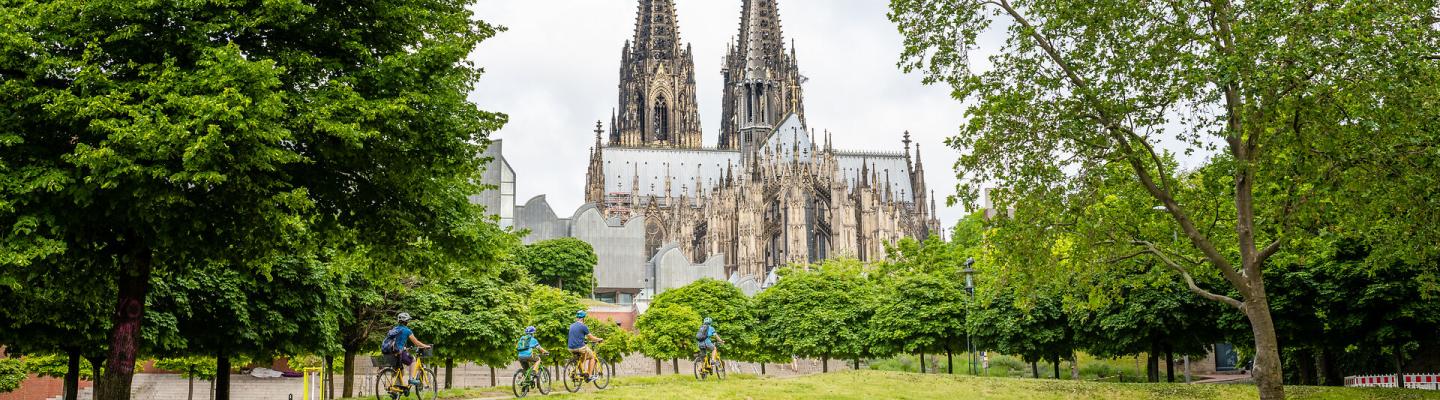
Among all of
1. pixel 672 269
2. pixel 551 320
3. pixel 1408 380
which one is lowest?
pixel 1408 380

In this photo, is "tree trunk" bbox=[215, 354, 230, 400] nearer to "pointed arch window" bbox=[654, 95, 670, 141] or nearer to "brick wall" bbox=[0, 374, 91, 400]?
"brick wall" bbox=[0, 374, 91, 400]

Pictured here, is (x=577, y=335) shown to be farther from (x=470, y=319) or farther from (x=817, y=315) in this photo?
(x=817, y=315)

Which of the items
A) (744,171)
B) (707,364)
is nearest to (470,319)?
(707,364)

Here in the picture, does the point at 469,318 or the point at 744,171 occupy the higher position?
the point at 744,171

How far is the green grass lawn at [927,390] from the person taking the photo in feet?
72.2

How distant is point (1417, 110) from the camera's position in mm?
17438

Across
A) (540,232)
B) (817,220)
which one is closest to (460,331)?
(540,232)

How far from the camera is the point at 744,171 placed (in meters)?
102

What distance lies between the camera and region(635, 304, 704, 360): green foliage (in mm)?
48438

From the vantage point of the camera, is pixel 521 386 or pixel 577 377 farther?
pixel 577 377

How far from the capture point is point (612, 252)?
289 feet

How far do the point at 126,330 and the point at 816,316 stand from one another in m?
33.3

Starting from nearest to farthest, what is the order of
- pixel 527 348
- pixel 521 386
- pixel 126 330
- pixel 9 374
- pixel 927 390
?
pixel 126 330
pixel 521 386
pixel 527 348
pixel 927 390
pixel 9 374

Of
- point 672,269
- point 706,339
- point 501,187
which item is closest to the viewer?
point 706,339
